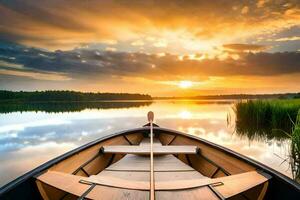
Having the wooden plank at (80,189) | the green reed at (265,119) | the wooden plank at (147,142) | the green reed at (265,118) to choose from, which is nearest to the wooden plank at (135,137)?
the wooden plank at (147,142)

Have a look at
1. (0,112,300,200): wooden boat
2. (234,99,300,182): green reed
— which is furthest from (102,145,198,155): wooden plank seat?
(234,99,300,182): green reed

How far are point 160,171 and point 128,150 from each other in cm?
117

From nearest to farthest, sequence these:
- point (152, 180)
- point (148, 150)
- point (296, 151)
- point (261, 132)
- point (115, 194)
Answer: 1. point (115, 194)
2. point (152, 180)
3. point (148, 150)
4. point (296, 151)
5. point (261, 132)

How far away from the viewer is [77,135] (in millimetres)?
14102

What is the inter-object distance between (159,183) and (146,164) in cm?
175

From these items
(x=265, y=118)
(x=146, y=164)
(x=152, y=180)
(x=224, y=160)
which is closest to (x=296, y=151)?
(x=224, y=160)

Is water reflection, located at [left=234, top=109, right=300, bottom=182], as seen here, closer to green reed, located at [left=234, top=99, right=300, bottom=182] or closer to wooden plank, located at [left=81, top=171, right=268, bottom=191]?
green reed, located at [left=234, top=99, right=300, bottom=182]

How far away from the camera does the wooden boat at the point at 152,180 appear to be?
2771 mm

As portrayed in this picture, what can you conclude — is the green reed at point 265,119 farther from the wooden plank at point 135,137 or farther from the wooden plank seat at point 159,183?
the wooden plank seat at point 159,183

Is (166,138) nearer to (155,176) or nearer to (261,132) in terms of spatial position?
(155,176)

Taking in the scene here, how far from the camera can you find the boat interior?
9.21 feet

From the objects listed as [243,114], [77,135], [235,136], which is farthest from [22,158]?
[243,114]

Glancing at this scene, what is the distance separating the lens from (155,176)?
152 inches

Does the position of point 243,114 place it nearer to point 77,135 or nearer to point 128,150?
point 77,135
